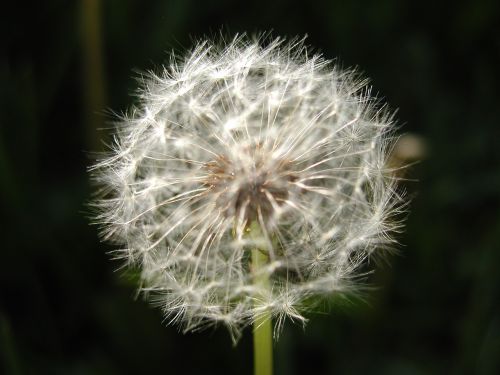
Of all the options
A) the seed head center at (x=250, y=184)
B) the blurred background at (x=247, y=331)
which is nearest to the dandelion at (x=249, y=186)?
the seed head center at (x=250, y=184)

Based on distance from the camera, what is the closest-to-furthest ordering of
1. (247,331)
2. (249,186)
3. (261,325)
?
(261,325)
(249,186)
(247,331)

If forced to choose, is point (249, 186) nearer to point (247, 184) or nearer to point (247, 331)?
point (247, 184)

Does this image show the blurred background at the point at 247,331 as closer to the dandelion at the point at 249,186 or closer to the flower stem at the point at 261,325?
the dandelion at the point at 249,186

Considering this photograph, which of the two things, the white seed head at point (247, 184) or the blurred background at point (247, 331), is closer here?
the white seed head at point (247, 184)

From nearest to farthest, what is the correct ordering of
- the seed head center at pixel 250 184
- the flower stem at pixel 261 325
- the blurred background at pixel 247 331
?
the flower stem at pixel 261 325 → the seed head center at pixel 250 184 → the blurred background at pixel 247 331

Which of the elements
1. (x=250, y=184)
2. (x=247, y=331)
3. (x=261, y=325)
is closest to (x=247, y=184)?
(x=250, y=184)

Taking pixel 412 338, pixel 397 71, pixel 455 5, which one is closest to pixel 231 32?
pixel 397 71

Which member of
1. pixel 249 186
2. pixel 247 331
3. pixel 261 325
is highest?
pixel 247 331

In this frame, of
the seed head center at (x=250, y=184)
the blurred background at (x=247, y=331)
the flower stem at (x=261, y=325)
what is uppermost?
the blurred background at (x=247, y=331)
